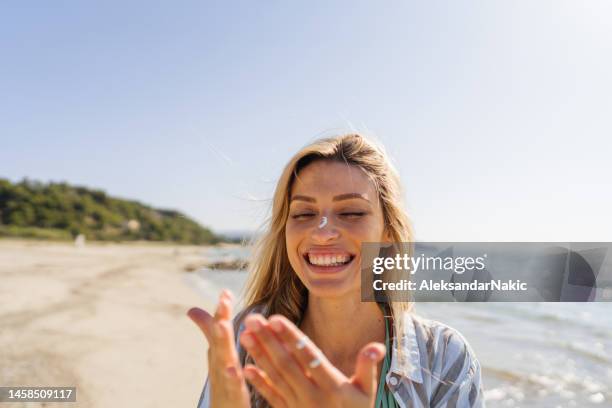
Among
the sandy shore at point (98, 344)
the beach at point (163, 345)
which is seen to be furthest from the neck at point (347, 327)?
the sandy shore at point (98, 344)

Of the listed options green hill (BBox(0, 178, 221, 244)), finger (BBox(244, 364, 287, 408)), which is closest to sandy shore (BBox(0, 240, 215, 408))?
finger (BBox(244, 364, 287, 408))

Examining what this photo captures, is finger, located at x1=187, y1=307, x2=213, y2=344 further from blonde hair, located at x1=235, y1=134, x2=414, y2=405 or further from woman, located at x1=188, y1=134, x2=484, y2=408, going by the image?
blonde hair, located at x1=235, y1=134, x2=414, y2=405

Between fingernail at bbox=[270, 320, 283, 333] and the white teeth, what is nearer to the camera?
fingernail at bbox=[270, 320, 283, 333]

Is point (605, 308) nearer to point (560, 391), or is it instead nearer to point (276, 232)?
point (560, 391)

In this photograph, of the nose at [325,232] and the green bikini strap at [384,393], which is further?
the nose at [325,232]

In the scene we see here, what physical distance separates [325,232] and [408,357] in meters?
0.76

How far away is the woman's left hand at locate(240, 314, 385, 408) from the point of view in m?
1.28

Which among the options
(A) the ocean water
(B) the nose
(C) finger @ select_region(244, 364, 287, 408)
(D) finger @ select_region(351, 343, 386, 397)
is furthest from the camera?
(A) the ocean water

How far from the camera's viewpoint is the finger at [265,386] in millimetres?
1456

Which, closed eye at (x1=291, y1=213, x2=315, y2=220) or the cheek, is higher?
closed eye at (x1=291, y1=213, x2=315, y2=220)

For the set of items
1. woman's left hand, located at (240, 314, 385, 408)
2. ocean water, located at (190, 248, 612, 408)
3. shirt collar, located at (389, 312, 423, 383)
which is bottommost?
ocean water, located at (190, 248, 612, 408)

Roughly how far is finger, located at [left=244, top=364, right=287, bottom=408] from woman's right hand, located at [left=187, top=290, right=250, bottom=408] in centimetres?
12

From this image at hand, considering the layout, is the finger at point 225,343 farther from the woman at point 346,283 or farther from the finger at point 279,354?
the woman at point 346,283

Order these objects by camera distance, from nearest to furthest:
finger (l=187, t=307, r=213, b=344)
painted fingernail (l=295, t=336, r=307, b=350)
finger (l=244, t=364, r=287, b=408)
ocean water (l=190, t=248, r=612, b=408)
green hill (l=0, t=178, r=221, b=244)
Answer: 1. painted fingernail (l=295, t=336, r=307, b=350)
2. finger (l=244, t=364, r=287, b=408)
3. finger (l=187, t=307, r=213, b=344)
4. ocean water (l=190, t=248, r=612, b=408)
5. green hill (l=0, t=178, r=221, b=244)
